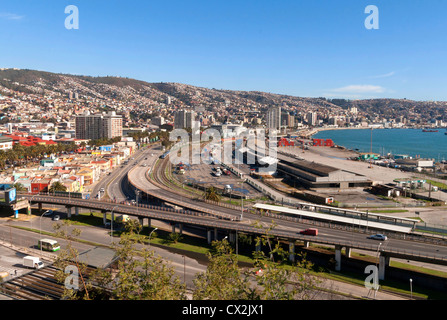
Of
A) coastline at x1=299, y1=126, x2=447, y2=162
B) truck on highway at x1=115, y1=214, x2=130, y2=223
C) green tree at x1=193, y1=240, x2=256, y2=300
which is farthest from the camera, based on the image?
coastline at x1=299, y1=126, x2=447, y2=162

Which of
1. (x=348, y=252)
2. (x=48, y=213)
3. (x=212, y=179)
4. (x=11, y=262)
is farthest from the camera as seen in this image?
(x=212, y=179)

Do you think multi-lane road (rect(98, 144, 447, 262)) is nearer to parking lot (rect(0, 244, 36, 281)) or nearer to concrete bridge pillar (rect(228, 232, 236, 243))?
concrete bridge pillar (rect(228, 232, 236, 243))

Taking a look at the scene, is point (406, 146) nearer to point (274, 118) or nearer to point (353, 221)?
point (274, 118)

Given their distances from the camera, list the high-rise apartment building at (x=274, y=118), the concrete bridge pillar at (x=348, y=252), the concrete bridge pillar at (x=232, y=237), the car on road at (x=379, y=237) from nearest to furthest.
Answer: the car on road at (x=379, y=237) < the concrete bridge pillar at (x=348, y=252) < the concrete bridge pillar at (x=232, y=237) < the high-rise apartment building at (x=274, y=118)

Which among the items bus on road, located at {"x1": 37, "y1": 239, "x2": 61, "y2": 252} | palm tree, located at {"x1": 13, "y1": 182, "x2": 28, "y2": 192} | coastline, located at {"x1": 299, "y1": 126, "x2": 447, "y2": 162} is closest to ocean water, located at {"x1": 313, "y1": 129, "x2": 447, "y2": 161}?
coastline, located at {"x1": 299, "y1": 126, "x2": 447, "y2": 162}

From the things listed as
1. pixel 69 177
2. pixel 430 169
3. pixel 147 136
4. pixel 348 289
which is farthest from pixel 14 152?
pixel 430 169

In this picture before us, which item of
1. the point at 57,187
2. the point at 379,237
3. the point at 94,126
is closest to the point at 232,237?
the point at 379,237

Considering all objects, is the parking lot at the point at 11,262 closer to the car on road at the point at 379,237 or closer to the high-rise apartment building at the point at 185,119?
the car on road at the point at 379,237

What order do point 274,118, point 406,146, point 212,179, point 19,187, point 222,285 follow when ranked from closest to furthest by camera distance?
point 222,285 → point 19,187 → point 212,179 → point 406,146 → point 274,118

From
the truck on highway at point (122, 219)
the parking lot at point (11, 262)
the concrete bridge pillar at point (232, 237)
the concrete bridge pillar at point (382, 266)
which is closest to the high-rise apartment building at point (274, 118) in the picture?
the truck on highway at point (122, 219)
